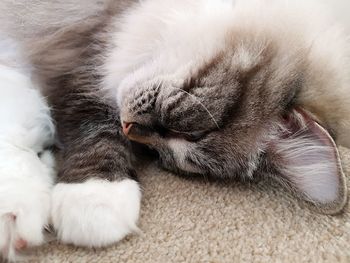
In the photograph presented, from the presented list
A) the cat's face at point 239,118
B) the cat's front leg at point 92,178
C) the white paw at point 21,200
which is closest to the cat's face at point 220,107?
the cat's face at point 239,118

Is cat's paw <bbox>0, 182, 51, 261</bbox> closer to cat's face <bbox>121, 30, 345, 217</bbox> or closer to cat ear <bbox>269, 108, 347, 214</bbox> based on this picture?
cat's face <bbox>121, 30, 345, 217</bbox>

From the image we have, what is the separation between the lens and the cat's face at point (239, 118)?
1033mm

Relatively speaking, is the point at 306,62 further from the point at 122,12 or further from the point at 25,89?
the point at 25,89

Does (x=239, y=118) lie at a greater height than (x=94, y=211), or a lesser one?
greater

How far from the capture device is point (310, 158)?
3.50 ft

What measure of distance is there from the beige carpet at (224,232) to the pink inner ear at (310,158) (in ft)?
0.16

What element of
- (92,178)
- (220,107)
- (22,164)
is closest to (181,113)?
(220,107)

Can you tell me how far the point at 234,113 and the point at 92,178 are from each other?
0.37m

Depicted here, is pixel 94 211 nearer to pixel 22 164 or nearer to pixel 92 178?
pixel 92 178

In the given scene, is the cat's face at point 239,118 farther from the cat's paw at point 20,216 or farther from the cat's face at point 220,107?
the cat's paw at point 20,216

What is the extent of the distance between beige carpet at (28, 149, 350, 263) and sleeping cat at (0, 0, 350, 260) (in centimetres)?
4

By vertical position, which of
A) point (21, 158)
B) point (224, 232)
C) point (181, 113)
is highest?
point (181, 113)

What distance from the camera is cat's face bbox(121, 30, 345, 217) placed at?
1.03 metres

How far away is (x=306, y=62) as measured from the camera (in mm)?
1097
